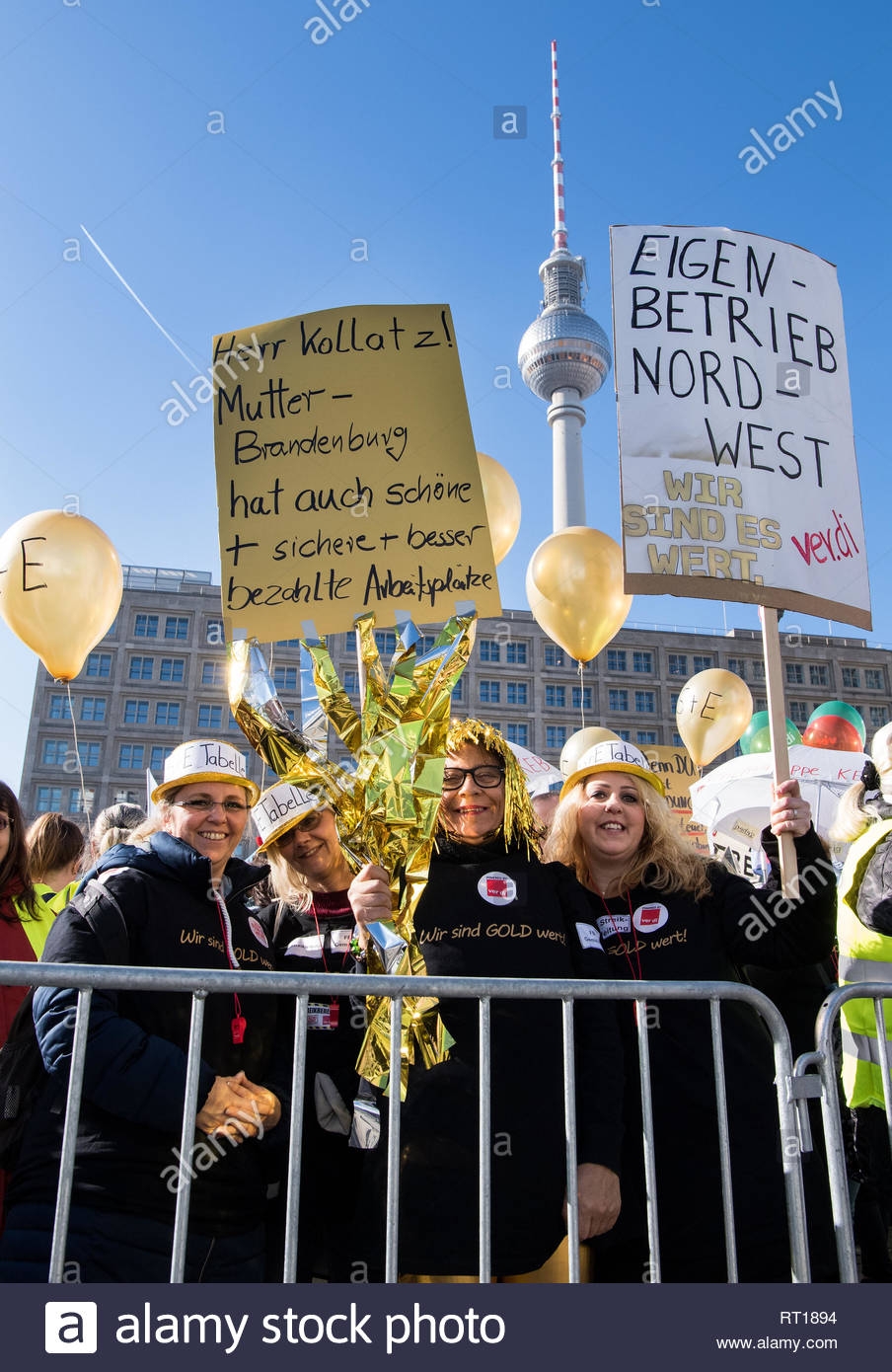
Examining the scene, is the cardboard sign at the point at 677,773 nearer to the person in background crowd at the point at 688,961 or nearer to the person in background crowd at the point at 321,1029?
the person in background crowd at the point at 321,1029

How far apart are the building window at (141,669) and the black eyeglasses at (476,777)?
5414cm

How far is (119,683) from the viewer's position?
54.2 m

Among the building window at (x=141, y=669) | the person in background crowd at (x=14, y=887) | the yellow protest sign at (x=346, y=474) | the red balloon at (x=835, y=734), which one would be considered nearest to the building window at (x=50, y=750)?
the building window at (x=141, y=669)

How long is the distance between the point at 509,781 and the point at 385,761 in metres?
0.46

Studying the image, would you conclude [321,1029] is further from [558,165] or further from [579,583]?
[558,165]

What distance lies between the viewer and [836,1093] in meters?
2.46

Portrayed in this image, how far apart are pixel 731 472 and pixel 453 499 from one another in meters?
0.92

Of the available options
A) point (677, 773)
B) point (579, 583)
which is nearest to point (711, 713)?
point (677, 773)

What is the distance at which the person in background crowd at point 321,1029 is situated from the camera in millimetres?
2859

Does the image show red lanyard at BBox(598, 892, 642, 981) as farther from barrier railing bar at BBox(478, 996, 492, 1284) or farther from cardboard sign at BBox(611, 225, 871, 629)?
cardboard sign at BBox(611, 225, 871, 629)

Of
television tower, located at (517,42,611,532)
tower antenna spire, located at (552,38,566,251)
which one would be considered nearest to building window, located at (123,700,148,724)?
television tower, located at (517,42,611,532)

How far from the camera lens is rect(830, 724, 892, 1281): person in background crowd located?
10.2 ft
